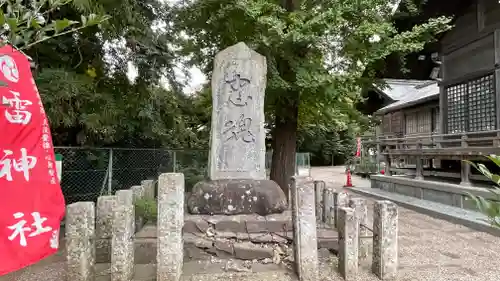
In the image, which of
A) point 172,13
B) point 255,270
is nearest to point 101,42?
point 172,13

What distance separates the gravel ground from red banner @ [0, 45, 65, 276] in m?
1.66

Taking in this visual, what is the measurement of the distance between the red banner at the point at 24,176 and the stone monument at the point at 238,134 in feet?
→ 8.47

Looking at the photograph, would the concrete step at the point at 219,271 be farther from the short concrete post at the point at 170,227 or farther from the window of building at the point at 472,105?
the window of building at the point at 472,105

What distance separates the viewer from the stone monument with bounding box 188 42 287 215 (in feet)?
17.0

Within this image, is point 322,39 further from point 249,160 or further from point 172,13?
point 172,13

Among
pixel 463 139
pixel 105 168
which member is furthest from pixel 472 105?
pixel 105 168

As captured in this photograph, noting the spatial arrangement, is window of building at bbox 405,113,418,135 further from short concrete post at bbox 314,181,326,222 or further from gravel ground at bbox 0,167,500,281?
short concrete post at bbox 314,181,326,222

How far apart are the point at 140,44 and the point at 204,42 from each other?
5.03 ft

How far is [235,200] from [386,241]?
7.32ft

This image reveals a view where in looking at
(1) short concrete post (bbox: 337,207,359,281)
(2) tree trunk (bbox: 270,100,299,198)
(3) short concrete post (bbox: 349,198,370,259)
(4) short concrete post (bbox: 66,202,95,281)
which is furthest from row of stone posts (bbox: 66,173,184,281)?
(2) tree trunk (bbox: 270,100,299,198)

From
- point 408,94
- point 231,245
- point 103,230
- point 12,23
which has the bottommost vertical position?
point 231,245

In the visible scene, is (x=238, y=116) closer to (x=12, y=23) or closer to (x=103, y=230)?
(x=103, y=230)

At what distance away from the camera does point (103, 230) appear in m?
4.55

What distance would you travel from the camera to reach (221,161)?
547 cm
